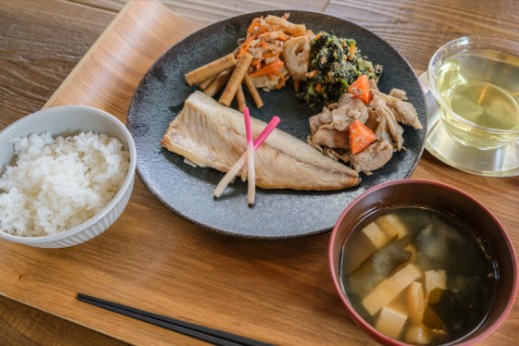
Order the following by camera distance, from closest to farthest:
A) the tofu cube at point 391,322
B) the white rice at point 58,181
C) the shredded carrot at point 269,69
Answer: the tofu cube at point 391,322
the white rice at point 58,181
the shredded carrot at point 269,69

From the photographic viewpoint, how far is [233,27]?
2.36 m

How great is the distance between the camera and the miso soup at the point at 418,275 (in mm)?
1330

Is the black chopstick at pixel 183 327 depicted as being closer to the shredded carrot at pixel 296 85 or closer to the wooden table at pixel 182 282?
the wooden table at pixel 182 282

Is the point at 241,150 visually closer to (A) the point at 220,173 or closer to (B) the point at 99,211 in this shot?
(A) the point at 220,173

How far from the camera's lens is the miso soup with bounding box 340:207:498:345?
1.33 metres

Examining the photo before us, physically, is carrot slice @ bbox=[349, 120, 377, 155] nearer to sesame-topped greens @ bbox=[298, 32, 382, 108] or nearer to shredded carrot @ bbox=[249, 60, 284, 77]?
sesame-topped greens @ bbox=[298, 32, 382, 108]

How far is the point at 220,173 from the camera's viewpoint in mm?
1914

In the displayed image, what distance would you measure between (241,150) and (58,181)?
687 millimetres

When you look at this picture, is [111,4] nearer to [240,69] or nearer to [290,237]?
[240,69]

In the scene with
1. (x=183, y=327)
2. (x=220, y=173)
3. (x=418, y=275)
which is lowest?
(x=183, y=327)

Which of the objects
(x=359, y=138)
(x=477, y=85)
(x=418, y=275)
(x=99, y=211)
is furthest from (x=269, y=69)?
(x=418, y=275)

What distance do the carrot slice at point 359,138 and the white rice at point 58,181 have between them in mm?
856

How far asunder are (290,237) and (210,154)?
528mm

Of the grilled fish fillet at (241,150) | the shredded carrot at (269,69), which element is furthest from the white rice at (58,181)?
the shredded carrot at (269,69)
